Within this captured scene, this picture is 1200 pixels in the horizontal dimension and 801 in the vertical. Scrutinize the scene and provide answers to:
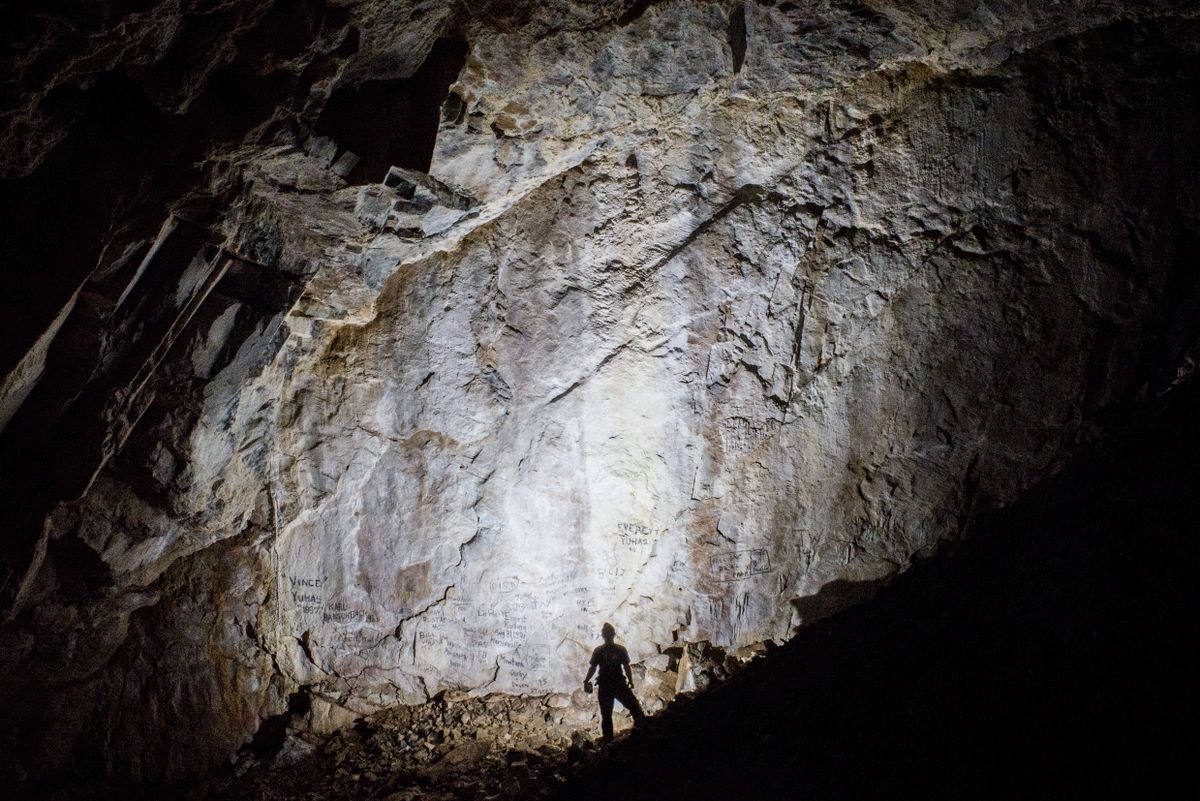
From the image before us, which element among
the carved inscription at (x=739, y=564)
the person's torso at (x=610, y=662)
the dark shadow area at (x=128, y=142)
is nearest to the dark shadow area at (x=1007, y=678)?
the person's torso at (x=610, y=662)

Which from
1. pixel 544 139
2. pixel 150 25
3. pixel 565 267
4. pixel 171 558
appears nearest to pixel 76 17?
pixel 150 25

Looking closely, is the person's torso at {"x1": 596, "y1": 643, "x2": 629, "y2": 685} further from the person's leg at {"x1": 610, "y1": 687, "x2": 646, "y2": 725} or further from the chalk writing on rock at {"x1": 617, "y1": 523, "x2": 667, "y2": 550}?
the chalk writing on rock at {"x1": 617, "y1": 523, "x2": 667, "y2": 550}

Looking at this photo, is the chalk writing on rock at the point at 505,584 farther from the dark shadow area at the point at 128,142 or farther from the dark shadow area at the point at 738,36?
the dark shadow area at the point at 738,36

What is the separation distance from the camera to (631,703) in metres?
5.54

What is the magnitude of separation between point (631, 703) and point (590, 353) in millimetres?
2864

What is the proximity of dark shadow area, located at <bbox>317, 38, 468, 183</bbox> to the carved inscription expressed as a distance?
152 inches

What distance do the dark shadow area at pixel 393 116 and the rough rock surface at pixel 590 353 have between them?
2.2 inches

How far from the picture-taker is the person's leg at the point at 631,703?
552 cm

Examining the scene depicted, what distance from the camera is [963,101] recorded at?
199 inches

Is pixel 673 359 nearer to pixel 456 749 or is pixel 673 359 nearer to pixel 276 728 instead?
pixel 456 749

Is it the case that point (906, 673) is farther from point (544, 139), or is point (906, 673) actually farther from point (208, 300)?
point (208, 300)

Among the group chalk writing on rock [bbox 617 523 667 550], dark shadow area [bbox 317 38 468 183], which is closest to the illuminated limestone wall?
chalk writing on rock [bbox 617 523 667 550]

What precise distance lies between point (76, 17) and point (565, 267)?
3.51 m

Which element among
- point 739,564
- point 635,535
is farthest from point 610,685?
point 739,564
